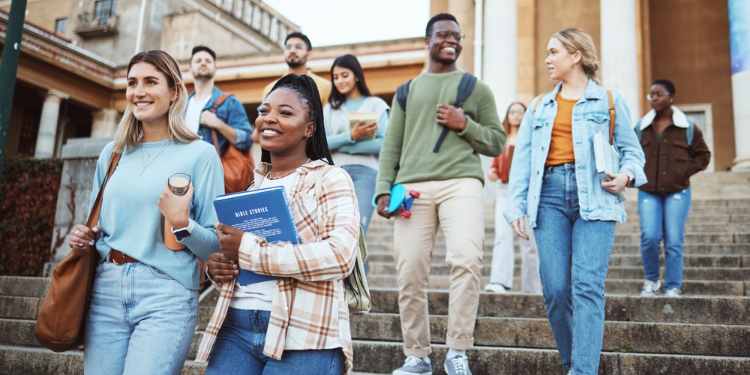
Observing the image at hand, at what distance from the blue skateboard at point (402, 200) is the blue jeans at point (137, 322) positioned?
5.90ft

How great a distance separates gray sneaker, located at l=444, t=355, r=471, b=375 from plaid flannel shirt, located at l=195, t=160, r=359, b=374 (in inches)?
67.0

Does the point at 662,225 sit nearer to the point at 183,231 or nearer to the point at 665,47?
the point at 183,231

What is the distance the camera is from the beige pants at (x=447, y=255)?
12.1ft

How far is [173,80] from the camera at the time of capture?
8.61ft

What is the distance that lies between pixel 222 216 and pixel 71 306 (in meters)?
0.78

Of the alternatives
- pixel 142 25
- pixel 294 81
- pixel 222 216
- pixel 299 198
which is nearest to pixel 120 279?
pixel 222 216

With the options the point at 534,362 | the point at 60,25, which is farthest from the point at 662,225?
the point at 60,25

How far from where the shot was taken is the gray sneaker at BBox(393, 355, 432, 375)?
3.72 metres

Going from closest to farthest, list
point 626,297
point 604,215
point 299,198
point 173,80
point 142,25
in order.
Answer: point 299,198
point 173,80
point 604,215
point 626,297
point 142,25

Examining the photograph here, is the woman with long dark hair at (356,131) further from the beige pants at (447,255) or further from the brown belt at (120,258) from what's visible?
the brown belt at (120,258)

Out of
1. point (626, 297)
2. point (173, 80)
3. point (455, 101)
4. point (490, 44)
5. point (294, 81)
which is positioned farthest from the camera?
point (490, 44)

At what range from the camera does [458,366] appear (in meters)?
3.61

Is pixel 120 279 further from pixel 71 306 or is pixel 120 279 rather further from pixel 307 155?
pixel 307 155

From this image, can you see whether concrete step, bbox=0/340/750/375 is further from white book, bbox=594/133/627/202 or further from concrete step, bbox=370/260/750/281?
concrete step, bbox=370/260/750/281
